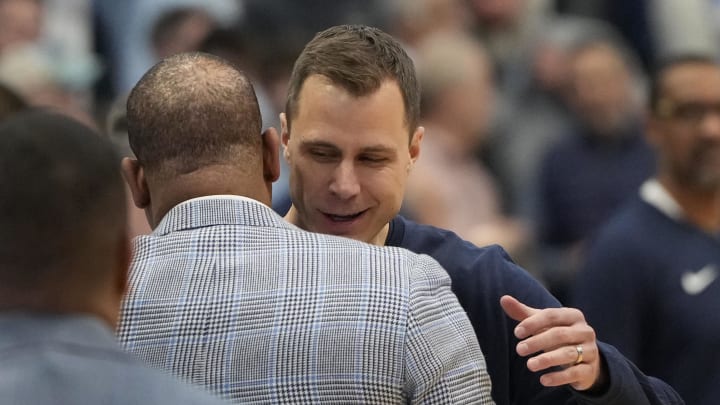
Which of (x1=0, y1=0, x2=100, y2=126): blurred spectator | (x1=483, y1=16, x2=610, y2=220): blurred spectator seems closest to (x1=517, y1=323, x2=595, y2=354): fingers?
(x1=0, y1=0, x2=100, y2=126): blurred spectator

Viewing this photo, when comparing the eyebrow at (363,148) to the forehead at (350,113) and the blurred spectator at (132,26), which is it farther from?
the blurred spectator at (132,26)

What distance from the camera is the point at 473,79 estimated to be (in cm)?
782

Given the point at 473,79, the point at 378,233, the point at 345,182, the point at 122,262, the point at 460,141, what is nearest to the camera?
the point at 122,262

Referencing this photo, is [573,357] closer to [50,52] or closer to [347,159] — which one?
[347,159]

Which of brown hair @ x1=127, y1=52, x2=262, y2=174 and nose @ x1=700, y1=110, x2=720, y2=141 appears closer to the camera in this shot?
brown hair @ x1=127, y1=52, x2=262, y2=174

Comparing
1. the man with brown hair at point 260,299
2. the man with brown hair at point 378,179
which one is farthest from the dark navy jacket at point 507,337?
the man with brown hair at point 260,299

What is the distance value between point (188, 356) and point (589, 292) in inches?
116

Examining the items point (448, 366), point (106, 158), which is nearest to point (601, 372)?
point (448, 366)

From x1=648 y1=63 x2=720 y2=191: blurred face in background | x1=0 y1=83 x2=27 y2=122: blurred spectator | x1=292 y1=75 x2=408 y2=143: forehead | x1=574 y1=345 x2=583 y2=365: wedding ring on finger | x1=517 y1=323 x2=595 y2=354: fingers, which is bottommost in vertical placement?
x1=648 y1=63 x2=720 y2=191: blurred face in background

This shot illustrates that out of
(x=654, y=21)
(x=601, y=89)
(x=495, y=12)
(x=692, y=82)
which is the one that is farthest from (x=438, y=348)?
(x=654, y=21)

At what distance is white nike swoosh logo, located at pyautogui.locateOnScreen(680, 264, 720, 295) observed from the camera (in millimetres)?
5652

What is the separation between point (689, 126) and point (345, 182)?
295 cm

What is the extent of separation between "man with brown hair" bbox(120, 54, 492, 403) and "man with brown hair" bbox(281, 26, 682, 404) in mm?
422

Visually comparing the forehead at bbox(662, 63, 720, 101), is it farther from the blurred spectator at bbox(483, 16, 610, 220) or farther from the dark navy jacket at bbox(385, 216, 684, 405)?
the dark navy jacket at bbox(385, 216, 684, 405)
